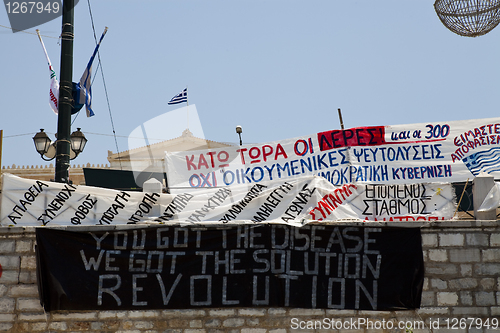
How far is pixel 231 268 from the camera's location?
31.5 ft

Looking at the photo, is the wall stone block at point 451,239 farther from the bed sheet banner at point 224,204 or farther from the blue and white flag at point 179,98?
the blue and white flag at point 179,98

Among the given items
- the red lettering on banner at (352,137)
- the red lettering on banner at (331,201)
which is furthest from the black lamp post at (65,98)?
the red lettering on banner at (352,137)

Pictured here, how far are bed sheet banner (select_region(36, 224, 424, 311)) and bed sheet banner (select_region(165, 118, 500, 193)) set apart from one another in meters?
1.98

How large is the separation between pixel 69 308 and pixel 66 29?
504 cm

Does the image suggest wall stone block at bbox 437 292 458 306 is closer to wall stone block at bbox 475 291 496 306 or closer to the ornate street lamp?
wall stone block at bbox 475 291 496 306

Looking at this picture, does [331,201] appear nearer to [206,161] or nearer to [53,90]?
[206,161]

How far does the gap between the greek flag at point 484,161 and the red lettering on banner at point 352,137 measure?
5.77 feet

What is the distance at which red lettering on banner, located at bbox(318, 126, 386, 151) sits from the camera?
38.2 feet

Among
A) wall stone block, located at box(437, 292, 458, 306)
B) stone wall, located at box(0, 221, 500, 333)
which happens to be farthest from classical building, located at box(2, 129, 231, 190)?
wall stone block, located at box(437, 292, 458, 306)

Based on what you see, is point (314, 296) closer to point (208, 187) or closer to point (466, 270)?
point (466, 270)

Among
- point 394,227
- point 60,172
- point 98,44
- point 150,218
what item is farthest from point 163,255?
point 98,44

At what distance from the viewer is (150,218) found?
1026 cm

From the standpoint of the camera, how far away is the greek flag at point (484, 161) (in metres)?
11.1

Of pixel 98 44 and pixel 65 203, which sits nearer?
pixel 65 203
